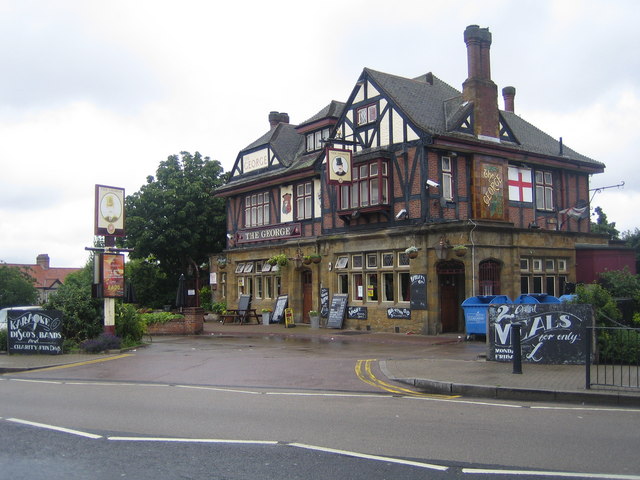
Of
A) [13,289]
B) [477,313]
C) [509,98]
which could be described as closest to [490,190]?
[477,313]

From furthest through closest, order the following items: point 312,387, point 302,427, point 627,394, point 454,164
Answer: point 454,164 < point 312,387 < point 627,394 < point 302,427

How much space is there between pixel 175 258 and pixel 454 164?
2240 centimetres

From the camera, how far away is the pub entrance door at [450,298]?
25.2 meters

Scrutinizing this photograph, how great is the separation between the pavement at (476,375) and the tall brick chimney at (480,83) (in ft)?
32.9

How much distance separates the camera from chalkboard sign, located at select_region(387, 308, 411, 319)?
2543cm

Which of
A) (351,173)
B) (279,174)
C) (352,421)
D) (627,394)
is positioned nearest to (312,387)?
(352,421)

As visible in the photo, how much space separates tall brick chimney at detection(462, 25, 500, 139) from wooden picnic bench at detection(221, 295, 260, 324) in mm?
14474

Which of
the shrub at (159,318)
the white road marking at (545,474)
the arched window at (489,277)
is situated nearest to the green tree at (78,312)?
the shrub at (159,318)

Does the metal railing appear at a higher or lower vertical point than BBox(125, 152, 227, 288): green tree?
lower

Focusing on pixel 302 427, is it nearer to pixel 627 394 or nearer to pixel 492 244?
pixel 627 394

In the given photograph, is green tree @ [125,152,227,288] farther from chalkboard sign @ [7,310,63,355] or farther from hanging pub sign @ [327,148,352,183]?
chalkboard sign @ [7,310,63,355]

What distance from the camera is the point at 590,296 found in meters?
14.7

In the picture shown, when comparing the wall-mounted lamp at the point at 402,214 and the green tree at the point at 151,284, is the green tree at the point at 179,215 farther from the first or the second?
the wall-mounted lamp at the point at 402,214

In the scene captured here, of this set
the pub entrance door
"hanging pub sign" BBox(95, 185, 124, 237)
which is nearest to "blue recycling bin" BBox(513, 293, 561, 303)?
the pub entrance door
